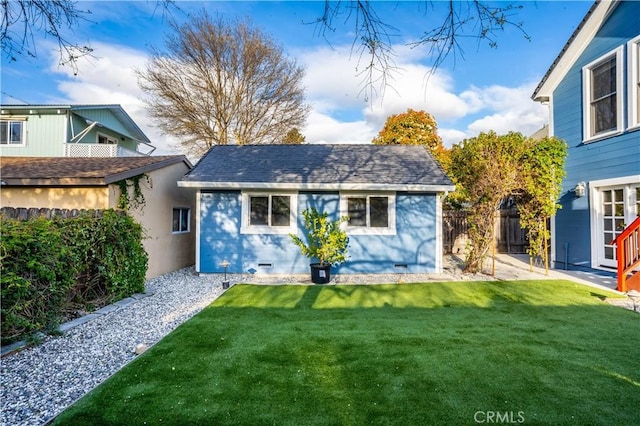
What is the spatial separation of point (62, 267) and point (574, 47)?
42.7ft

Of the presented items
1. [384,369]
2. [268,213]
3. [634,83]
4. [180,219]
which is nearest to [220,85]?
[180,219]

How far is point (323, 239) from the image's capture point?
27.2 ft

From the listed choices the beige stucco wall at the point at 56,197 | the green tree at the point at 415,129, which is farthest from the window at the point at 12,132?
the green tree at the point at 415,129

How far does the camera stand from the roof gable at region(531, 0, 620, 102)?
26.2 ft

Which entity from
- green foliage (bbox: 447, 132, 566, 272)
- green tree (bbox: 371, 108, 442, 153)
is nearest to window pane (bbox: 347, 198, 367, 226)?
green foliage (bbox: 447, 132, 566, 272)

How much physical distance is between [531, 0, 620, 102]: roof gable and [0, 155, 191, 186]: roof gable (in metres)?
11.7

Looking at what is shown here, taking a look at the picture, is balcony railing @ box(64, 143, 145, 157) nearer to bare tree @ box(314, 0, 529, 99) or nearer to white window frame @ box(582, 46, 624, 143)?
bare tree @ box(314, 0, 529, 99)

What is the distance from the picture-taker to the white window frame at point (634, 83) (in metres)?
7.32

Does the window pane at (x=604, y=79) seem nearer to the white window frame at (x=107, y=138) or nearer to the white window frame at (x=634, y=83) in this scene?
the white window frame at (x=634, y=83)

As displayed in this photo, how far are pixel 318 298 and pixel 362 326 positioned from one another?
1928 mm

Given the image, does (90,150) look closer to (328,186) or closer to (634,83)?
(328,186)

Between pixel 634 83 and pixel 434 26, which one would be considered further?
pixel 634 83

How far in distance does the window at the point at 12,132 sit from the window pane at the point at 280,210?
1417cm

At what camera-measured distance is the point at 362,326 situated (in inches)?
196
